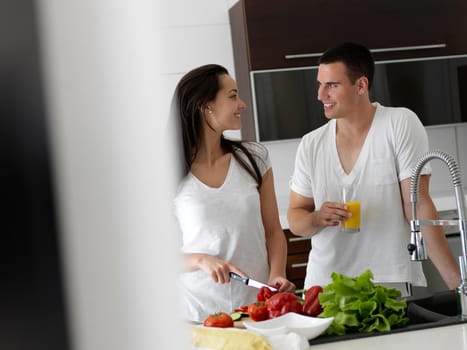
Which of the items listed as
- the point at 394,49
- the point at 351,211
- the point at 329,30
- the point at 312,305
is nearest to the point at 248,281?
the point at 312,305

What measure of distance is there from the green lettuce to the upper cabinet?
160cm

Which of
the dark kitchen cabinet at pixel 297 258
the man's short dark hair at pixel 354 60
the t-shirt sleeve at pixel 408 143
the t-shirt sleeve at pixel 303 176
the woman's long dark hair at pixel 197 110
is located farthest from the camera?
the dark kitchen cabinet at pixel 297 258

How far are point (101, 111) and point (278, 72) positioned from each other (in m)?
2.73

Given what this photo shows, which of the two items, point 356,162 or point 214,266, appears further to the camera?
point 356,162

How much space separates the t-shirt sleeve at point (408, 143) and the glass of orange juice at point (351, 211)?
13cm

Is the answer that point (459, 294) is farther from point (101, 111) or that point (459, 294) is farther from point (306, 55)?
point (306, 55)

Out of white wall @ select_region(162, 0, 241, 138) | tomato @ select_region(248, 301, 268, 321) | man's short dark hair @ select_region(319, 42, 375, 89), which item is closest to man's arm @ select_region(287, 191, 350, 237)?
man's short dark hair @ select_region(319, 42, 375, 89)

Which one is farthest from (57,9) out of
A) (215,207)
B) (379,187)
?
(379,187)

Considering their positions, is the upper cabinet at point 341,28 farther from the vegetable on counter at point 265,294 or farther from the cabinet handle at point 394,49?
the vegetable on counter at point 265,294

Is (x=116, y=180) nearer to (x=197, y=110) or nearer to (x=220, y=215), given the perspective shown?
(x=220, y=215)

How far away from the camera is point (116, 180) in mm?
72

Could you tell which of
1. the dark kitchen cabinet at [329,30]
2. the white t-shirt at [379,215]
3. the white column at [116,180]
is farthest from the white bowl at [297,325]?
the dark kitchen cabinet at [329,30]

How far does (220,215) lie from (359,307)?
425 millimetres

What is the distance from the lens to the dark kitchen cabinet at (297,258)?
2572 millimetres
